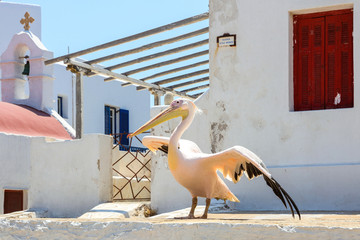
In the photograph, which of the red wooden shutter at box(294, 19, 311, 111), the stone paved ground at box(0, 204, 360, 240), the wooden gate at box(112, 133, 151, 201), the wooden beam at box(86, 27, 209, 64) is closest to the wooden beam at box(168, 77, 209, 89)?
the wooden gate at box(112, 133, 151, 201)

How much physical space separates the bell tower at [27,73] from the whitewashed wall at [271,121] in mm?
6521

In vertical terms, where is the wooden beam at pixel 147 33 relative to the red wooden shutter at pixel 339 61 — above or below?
above

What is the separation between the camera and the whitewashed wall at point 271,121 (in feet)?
29.0

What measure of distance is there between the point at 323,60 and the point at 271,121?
1161 millimetres

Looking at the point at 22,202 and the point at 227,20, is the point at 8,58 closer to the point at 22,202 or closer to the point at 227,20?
the point at 22,202

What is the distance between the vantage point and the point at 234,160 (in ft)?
21.4

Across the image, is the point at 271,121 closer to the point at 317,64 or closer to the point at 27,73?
the point at 317,64

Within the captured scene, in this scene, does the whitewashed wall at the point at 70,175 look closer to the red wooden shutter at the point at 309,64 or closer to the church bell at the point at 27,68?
the red wooden shutter at the point at 309,64

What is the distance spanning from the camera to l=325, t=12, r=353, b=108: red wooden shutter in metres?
9.17

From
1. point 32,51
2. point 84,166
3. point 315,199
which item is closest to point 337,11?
point 315,199

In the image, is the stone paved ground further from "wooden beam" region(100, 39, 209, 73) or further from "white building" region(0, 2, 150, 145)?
"white building" region(0, 2, 150, 145)

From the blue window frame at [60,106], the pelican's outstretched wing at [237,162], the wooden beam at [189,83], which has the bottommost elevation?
the pelican's outstretched wing at [237,162]

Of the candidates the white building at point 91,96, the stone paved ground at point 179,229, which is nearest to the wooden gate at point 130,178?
the stone paved ground at point 179,229

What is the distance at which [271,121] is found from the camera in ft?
30.7
